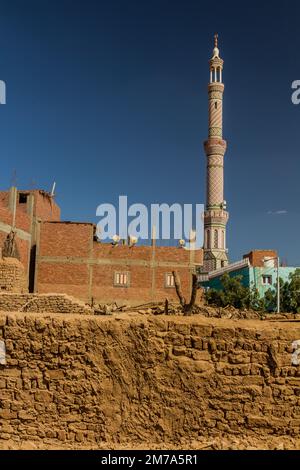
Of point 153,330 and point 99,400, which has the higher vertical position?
point 153,330

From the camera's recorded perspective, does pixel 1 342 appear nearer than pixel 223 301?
Yes

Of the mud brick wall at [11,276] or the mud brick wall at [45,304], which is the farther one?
the mud brick wall at [11,276]

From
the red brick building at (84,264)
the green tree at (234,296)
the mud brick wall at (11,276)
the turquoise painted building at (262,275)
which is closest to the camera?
the mud brick wall at (11,276)

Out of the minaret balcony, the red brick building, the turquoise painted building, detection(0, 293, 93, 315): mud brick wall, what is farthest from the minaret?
detection(0, 293, 93, 315): mud brick wall

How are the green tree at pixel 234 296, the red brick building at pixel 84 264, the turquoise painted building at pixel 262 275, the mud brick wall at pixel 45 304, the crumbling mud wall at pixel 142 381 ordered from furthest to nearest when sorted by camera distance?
the turquoise painted building at pixel 262 275, the green tree at pixel 234 296, the red brick building at pixel 84 264, the mud brick wall at pixel 45 304, the crumbling mud wall at pixel 142 381

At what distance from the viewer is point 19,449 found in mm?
6414

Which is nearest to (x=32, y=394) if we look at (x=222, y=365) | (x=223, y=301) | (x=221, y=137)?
(x=222, y=365)

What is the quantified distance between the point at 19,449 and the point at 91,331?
176 cm

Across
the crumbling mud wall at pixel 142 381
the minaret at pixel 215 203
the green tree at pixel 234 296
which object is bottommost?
the crumbling mud wall at pixel 142 381

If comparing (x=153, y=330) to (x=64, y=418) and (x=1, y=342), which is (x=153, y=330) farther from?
(x=1, y=342)

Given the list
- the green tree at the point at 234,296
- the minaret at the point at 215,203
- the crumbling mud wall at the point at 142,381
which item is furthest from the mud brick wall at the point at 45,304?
the minaret at the point at 215,203

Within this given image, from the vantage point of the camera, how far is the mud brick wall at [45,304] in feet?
36.7

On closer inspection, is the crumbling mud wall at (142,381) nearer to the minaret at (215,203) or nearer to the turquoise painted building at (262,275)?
the turquoise painted building at (262,275)

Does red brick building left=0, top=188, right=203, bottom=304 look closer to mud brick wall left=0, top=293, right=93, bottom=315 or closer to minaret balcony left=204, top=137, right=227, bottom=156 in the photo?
mud brick wall left=0, top=293, right=93, bottom=315
